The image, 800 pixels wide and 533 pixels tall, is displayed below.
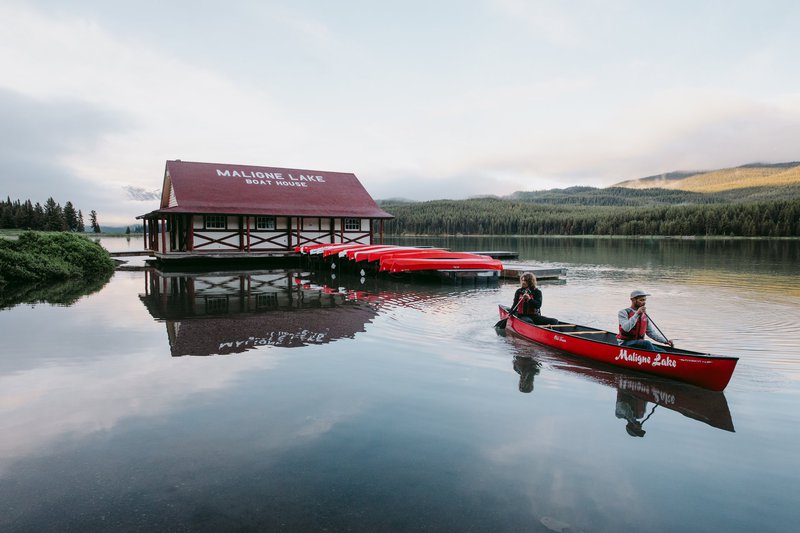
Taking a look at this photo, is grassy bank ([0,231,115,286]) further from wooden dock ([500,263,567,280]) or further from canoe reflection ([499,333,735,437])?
canoe reflection ([499,333,735,437])

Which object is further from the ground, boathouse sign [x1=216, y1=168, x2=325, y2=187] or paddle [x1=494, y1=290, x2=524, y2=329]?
boathouse sign [x1=216, y1=168, x2=325, y2=187]

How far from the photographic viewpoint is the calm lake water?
15.3ft

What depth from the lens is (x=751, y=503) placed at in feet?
16.0

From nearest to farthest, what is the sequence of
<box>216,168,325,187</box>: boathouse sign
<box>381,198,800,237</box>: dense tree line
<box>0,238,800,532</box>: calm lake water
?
<box>0,238,800,532</box>: calm lake water → <box>216,168,325,187</box>: boathouse sign → <box>381,198,800,237</box>: dense tree line

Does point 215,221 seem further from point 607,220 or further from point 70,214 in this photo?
point 607,220

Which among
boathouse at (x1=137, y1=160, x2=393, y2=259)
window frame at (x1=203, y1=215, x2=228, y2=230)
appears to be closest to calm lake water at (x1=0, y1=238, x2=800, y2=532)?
boathouse at (x1=137, y1=160, x2=393, y2=259)

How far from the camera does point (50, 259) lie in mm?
24375

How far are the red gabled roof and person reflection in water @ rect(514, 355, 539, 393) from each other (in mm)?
24545

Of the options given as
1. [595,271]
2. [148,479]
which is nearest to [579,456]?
[148,479]

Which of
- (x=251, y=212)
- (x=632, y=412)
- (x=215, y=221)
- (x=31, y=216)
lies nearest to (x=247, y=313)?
(x=632, y=412)

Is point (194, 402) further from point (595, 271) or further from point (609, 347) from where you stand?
point (595, 271)

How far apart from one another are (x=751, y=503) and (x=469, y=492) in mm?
2592

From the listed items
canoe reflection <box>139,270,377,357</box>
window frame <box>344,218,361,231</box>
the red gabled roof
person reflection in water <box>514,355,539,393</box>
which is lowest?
person reflection in water <box>514,355,539,393</box>

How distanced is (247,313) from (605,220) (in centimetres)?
12882
